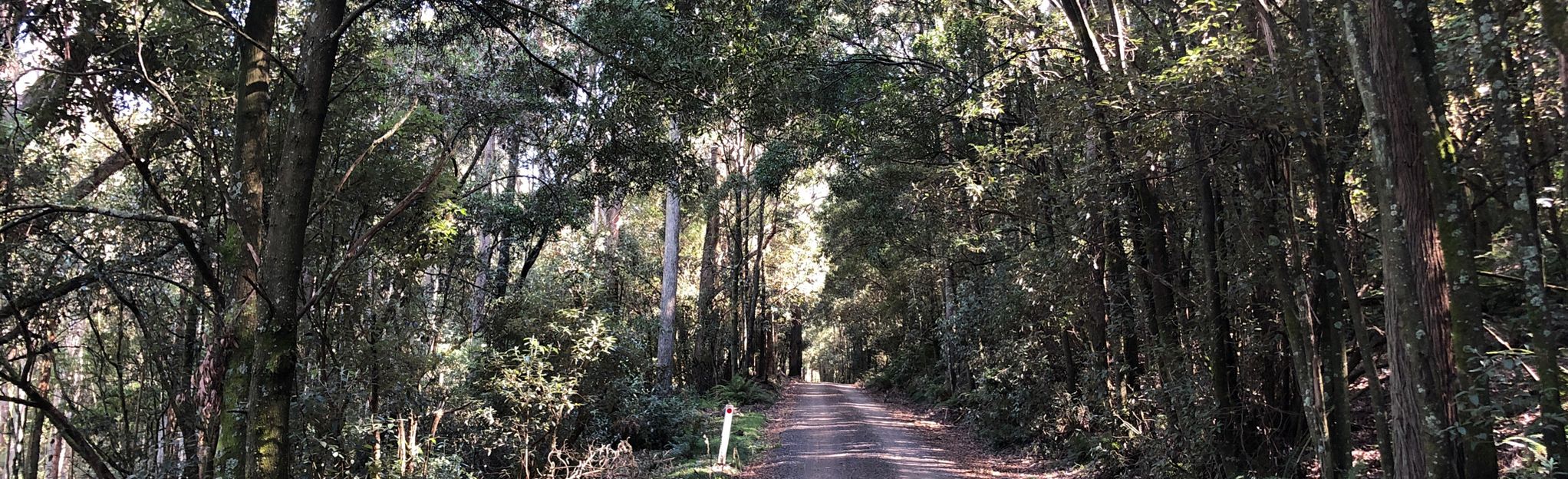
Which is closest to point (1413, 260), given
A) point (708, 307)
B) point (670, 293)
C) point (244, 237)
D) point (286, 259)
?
point (286, 259)

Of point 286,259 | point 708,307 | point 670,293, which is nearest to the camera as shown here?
point 286,259

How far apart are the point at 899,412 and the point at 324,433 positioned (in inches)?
642

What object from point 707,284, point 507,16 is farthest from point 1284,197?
point 707,284

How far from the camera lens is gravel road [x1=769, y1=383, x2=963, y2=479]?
10766mm

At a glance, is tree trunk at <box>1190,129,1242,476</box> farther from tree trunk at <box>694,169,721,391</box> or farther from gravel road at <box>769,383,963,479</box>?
tree trunk at <box>694,169,721,391</box>

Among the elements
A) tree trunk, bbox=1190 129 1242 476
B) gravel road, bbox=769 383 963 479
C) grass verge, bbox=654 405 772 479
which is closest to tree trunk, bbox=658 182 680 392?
grass verge, bbox=654 405 772 479

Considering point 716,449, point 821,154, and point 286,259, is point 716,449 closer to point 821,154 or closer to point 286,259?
point 821,154

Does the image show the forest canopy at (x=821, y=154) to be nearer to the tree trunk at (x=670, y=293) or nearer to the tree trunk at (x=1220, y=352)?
the tree trunk at (x=1220, y=352)

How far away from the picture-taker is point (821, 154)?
13.9 metres

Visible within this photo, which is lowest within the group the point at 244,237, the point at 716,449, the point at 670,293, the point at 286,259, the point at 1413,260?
the point at 716,449

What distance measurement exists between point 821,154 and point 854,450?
5.50 m

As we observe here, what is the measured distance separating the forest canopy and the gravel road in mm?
1770

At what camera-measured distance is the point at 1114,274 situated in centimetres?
932

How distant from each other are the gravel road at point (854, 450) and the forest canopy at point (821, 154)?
1770mm
